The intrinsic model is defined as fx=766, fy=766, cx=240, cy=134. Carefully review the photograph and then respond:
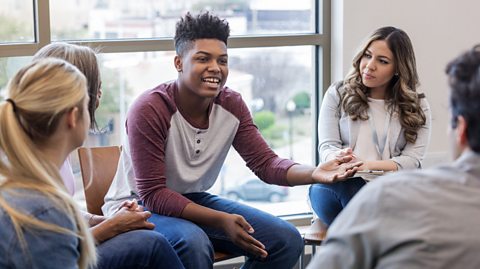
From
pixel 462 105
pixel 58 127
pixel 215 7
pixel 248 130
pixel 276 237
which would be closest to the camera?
pixel 462 105

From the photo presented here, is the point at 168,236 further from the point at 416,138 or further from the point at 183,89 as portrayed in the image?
the point at 416,138

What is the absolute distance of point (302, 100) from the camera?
149 inches

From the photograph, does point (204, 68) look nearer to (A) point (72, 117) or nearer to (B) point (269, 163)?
(B) point (269, 163)

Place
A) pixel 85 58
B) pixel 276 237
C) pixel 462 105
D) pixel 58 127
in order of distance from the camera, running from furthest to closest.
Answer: pixel 276 237
pixel 85 58
pixel 58 127
pixel 462 105

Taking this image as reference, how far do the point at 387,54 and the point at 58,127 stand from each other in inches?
66.0

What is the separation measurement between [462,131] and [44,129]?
951mm

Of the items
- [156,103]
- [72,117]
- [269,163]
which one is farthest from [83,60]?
[269,163]

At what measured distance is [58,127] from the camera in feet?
5.95

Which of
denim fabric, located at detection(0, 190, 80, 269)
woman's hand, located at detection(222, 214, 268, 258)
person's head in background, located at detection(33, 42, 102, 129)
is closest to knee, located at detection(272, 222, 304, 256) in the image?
woman's hand, located at detection(222, 214, 268, 258)

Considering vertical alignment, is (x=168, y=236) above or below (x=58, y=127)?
below

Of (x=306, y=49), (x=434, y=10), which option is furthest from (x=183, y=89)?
(x=434, y=10)

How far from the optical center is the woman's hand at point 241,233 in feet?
8.43

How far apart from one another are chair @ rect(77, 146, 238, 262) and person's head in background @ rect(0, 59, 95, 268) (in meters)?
0.94

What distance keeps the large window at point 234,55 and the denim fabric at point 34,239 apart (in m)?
1.51
